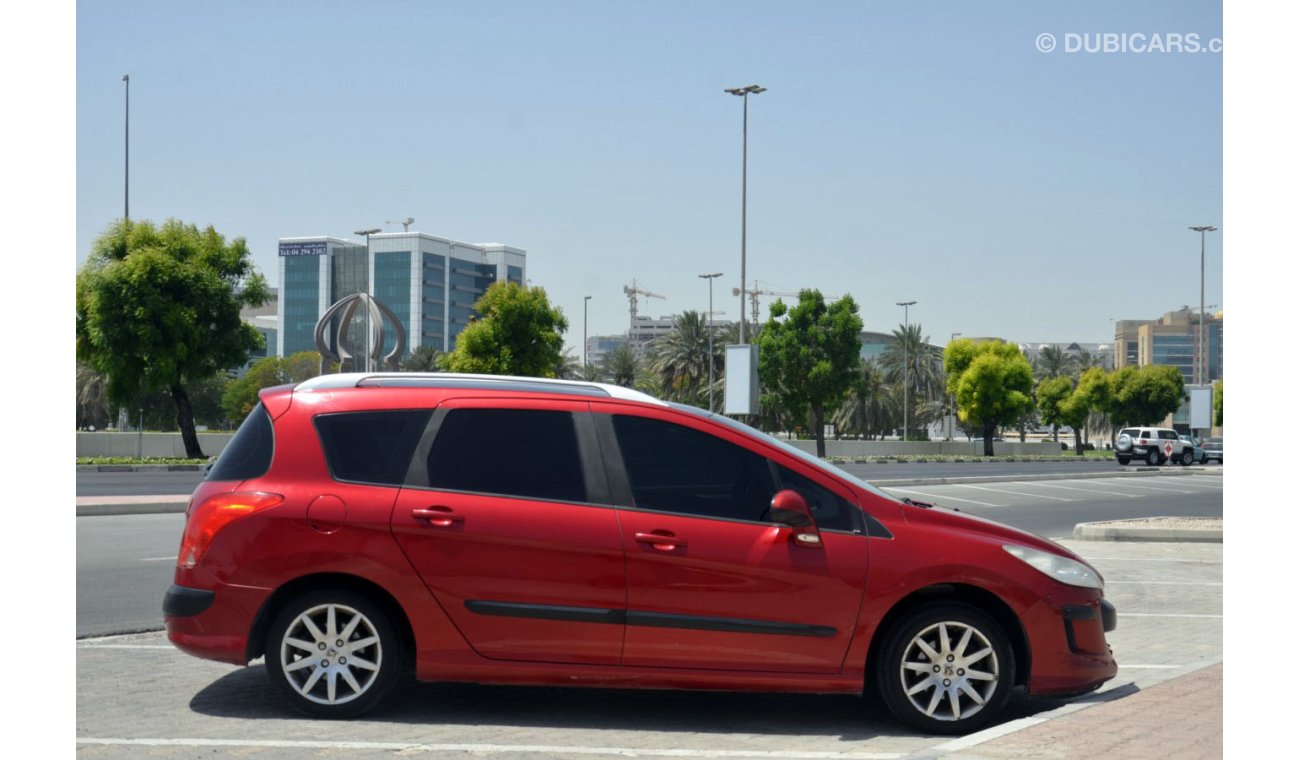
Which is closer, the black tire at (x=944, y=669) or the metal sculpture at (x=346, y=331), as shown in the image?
the black tire at (x=944, y=669)

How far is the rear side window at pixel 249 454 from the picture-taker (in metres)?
6.29

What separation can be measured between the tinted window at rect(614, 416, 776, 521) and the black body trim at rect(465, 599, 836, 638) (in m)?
0.50

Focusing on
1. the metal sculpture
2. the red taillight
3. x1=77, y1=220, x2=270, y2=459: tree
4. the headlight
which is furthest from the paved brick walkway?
x1=77, y1=220, x2=270, y2=459: tree

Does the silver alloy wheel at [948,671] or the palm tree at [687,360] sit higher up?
the palm tree at [687,360]

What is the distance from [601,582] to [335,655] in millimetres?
1314

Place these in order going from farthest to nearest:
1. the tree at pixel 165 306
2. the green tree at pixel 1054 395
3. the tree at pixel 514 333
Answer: the green tree at pixel 1054 395 → the tree at pixel 514 333 → the tree at pixel 165 306

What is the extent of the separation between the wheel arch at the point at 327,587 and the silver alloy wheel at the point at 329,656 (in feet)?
0.38

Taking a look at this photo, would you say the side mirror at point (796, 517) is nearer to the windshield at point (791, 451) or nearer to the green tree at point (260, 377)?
the windshield at point (791, 451)

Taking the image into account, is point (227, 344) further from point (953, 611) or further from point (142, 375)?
point (953, 611)

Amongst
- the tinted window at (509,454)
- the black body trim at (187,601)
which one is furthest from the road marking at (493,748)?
the tinted window at (509,454)

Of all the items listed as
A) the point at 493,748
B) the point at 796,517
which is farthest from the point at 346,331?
the point at 493,748

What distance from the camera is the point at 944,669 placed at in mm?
6074

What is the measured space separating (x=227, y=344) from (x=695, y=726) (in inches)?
1567

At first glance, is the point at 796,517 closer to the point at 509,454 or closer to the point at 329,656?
the point at 509,454
